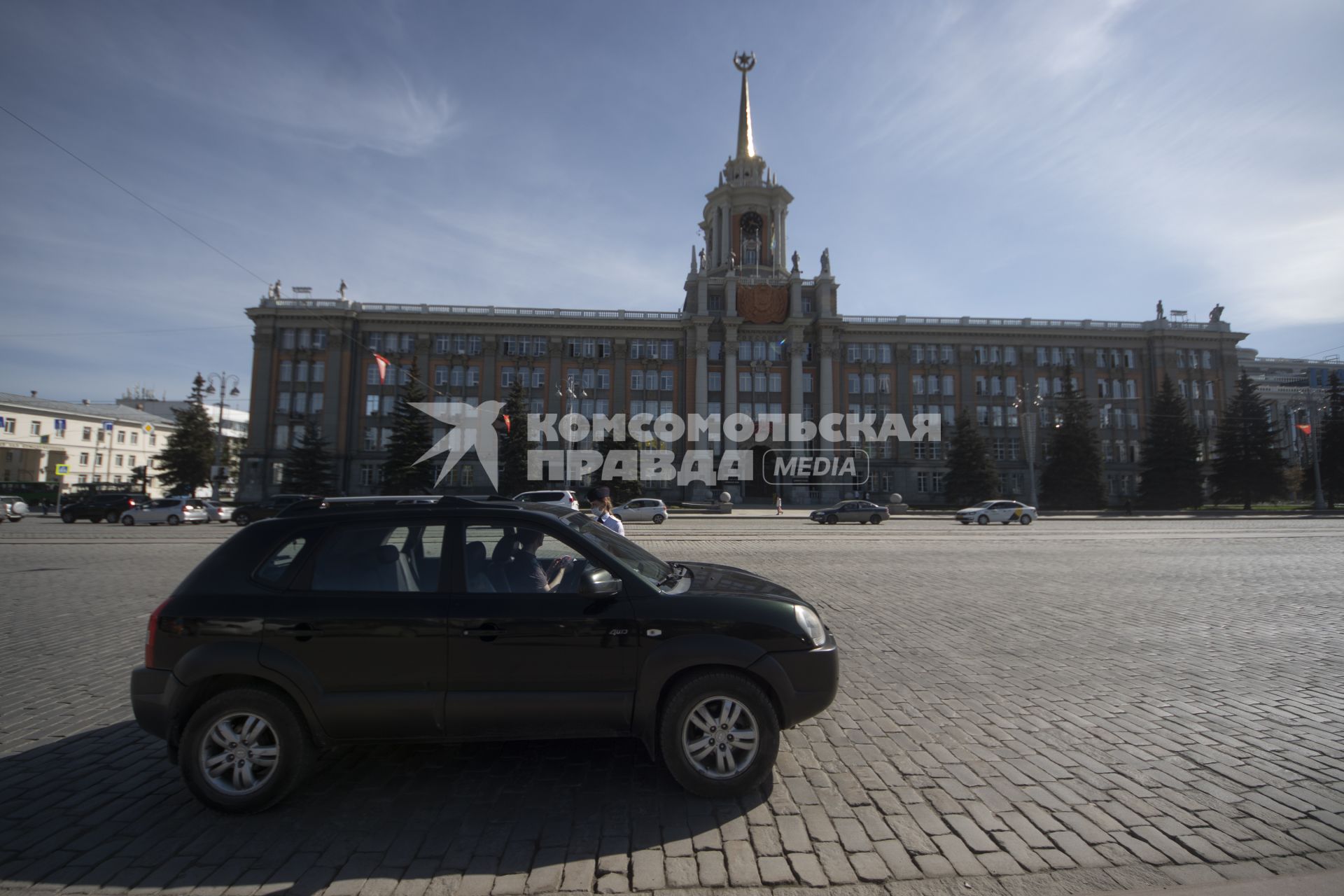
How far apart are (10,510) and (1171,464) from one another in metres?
85.6

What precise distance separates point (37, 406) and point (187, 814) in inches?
3742

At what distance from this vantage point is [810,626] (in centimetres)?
416

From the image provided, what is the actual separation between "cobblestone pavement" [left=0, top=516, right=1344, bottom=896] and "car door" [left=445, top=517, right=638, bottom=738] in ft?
1.60

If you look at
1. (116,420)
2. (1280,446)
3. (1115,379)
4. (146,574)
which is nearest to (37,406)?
(116,420)

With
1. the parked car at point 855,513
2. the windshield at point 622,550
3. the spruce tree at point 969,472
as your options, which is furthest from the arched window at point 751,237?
the windshield at point 622,550

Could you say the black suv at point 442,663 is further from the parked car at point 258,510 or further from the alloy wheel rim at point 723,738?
the parked car at point 258,510

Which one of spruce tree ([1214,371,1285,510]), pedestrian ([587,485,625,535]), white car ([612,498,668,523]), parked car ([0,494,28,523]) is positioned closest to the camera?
pedestrian ([587,485,625,535])

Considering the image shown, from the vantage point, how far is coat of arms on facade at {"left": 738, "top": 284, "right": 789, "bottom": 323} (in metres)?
68.1

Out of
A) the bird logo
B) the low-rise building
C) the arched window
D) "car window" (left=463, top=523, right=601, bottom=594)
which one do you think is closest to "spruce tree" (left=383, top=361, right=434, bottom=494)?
the bird logo

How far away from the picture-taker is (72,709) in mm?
5395

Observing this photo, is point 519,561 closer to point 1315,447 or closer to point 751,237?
point 1315,447

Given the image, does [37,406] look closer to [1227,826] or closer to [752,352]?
[752,352]

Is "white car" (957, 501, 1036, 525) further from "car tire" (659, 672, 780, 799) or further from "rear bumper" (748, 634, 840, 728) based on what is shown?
"car tire" (659, 672, 780, 799)

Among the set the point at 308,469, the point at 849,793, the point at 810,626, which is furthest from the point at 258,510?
the point at 849,793
